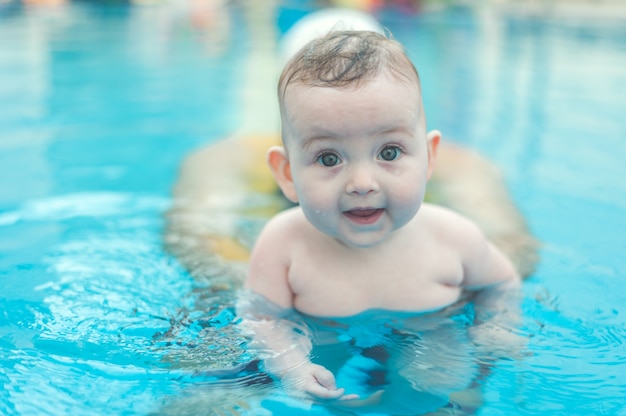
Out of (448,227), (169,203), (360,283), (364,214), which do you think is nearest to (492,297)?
(448,227)

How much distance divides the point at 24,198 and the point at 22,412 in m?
1.84

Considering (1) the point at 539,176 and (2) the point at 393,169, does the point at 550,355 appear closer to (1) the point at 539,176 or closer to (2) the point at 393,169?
(2) the point at 393,169

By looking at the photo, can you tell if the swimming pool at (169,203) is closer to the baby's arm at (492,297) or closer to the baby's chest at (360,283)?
the baby's arm at (492,297)

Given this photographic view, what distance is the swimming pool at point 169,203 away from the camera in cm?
188

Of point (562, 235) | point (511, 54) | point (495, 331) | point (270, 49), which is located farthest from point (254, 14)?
point (495, 331)

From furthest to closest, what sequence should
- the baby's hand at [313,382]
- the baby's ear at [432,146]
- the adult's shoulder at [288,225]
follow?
the adult's shoulder at [288,225], the baby's ear at [432,146], the baby's hand at [313,382]

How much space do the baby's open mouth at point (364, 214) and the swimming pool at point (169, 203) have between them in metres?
0.45

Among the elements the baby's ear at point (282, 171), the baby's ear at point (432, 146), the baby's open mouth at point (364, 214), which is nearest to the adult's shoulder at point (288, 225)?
the baby's ear at point (282, 171)

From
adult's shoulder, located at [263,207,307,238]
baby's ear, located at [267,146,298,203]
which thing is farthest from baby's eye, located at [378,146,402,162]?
adult's shoulder, located at [263,207,307,238]

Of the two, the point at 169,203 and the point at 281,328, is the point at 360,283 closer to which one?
the point at 281,328

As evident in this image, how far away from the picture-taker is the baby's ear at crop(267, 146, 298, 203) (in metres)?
1.99

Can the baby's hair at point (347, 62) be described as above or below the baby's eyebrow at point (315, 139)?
above

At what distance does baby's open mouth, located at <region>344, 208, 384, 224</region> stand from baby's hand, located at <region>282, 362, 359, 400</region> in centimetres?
37

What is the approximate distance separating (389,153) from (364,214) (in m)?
0.17
